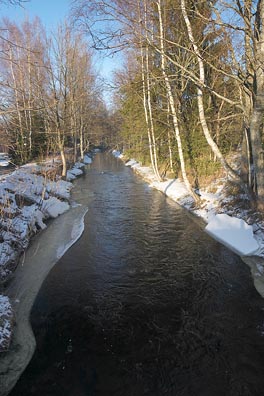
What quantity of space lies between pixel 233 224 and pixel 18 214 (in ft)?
22.9

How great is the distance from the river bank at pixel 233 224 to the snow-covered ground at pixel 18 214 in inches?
207

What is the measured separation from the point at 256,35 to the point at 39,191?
9894 millimetres

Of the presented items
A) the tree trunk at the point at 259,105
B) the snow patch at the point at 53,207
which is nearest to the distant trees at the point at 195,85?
the tree trunk at the point at 259,105

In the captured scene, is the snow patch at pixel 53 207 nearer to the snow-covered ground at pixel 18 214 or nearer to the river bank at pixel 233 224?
the snow-covered ground at pixel 18 214

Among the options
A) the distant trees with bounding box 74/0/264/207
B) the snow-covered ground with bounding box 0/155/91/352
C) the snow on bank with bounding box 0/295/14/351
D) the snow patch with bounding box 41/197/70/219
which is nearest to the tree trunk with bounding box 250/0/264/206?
the distant trees with bounding box 74/0/264/207

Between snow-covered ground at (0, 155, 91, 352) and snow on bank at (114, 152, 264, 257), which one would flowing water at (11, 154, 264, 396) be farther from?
snow-covered ground at (0, 155, 91, 352)

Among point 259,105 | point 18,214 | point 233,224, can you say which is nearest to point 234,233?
point 233,224

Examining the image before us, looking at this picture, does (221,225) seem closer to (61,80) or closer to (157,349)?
(157,349)

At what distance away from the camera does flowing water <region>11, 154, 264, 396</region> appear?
4.12 meters

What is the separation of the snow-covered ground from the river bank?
5.26m

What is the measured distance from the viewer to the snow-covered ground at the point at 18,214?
561cm

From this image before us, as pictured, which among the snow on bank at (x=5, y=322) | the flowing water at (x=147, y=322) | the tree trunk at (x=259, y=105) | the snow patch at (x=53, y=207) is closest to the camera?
the flowing water at (x=147, y=322)

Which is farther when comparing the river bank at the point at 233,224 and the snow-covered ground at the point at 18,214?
the river bank at the point at 233,224

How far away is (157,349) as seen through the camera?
15.4ft
